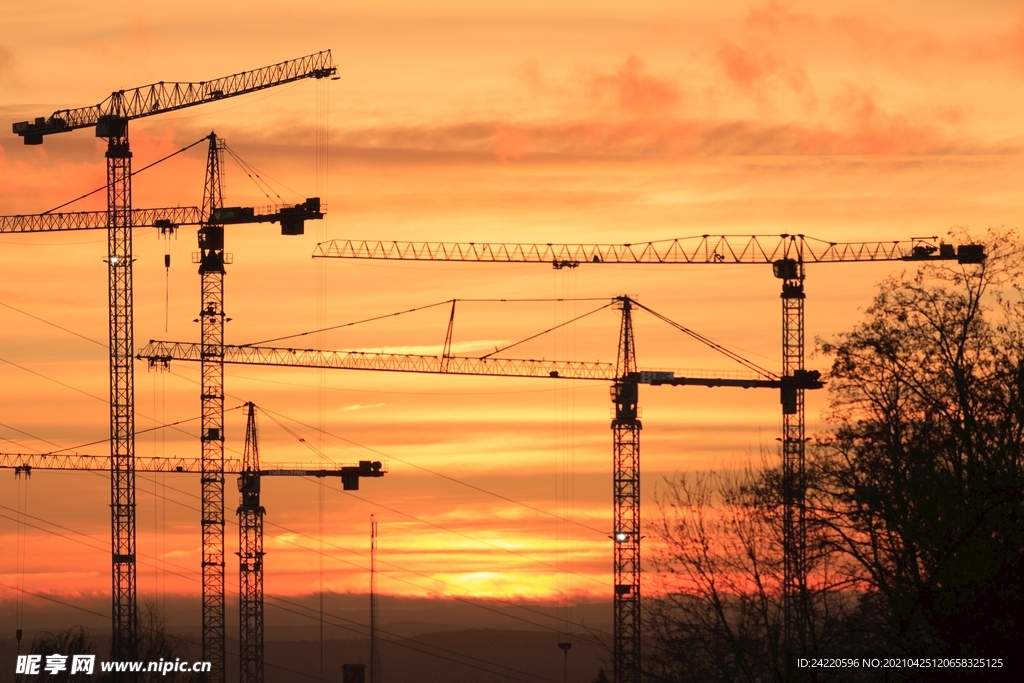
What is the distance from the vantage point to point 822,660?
48.2 m

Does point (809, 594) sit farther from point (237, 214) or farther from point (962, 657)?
point (237, 214)

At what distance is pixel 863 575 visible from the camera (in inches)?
2190

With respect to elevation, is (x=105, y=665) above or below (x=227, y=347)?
below

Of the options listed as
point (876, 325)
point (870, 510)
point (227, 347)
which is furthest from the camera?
point (227, 347)

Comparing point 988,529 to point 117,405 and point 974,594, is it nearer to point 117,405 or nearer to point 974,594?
point 974,594

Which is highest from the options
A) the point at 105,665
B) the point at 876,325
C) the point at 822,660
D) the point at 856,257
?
the point at 856,257

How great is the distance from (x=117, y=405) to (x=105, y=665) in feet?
65.8

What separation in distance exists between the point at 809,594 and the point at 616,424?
333 ft

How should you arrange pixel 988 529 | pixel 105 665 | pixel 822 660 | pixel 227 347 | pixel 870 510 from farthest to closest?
pixel 227 347
pixel 105 665
pixel 870 510
pixel 822 660
pixel 988 529

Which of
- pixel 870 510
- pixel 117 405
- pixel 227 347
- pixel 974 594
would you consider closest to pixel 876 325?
pixel 870 510

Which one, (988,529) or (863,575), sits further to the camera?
(863,575)

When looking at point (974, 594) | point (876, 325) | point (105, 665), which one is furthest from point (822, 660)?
point (105, 665)

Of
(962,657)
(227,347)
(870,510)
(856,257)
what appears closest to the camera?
(962,657)

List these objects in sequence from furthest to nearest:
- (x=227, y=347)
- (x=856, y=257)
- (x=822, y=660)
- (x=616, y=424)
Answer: (x=227, y=347)
(x=856, y=257)
(x=616, y=424)
(x=822, y=660)
